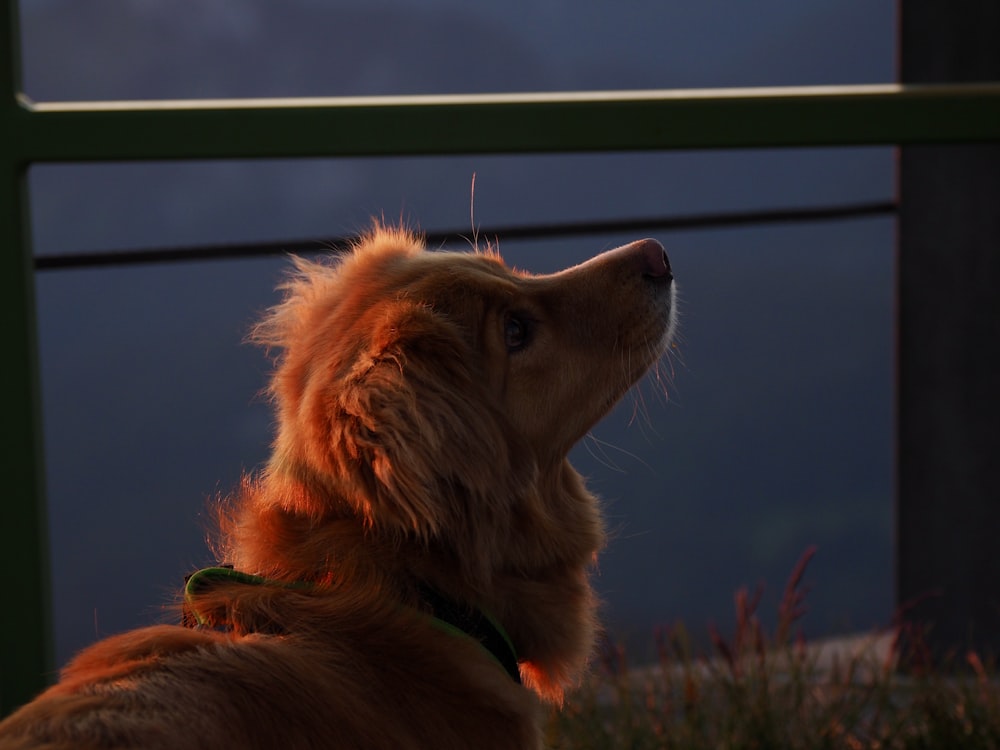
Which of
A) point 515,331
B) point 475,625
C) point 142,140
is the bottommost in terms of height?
point 475,625

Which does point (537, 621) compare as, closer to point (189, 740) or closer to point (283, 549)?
point (283, 549)

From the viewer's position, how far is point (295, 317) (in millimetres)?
2580

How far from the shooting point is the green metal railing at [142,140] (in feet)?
9.34

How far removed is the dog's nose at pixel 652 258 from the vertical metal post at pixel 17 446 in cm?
153

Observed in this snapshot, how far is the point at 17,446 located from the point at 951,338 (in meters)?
3.91

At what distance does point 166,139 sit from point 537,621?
60.2 inches

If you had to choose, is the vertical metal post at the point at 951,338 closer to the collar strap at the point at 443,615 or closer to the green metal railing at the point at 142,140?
the green metal railing at the point at 142,140

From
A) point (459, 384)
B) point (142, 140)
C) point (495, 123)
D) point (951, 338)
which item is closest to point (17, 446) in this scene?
point (142, 140)

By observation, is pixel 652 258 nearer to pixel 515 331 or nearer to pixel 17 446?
pixel 515 331

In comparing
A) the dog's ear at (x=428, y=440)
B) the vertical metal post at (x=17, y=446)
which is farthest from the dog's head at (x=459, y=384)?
the vertical metal post at (x=17, y=446)

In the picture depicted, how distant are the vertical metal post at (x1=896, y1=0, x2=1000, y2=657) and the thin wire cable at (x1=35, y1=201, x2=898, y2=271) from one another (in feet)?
2.64

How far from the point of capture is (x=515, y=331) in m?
2.40

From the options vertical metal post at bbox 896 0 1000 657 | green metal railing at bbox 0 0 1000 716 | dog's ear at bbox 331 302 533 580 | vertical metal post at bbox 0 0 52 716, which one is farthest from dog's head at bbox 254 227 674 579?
vertical metal post at bbox 896 0 1000 657

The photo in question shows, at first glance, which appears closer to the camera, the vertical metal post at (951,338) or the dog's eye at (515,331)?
the dog's eye at (515,331)
